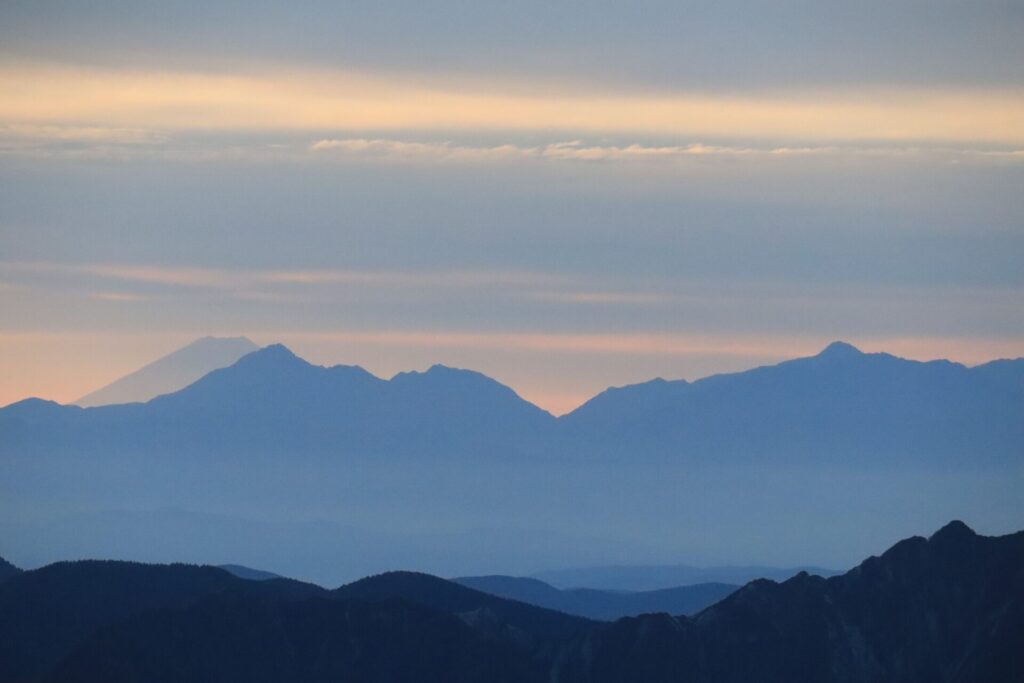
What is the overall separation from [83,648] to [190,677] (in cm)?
786

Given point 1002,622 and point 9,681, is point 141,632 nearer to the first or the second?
point 9,681

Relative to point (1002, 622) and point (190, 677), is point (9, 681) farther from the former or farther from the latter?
point (1002, 622)

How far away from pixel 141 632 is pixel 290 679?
36.8 feet

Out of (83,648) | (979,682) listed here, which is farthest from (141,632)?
(979,682)

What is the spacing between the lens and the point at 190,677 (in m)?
196

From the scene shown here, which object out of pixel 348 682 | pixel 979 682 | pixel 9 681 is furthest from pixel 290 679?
pixel 979 682

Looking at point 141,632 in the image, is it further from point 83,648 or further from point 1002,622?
point 1002,622

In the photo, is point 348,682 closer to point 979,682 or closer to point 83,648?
point 83,648

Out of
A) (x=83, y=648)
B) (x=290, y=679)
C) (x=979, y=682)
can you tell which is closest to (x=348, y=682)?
(x=290, y=679)

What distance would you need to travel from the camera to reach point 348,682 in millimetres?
199500

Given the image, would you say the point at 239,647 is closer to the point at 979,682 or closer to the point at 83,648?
the point at 83,648

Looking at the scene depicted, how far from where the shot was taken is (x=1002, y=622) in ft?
642

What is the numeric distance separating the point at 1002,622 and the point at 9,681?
71.5 m

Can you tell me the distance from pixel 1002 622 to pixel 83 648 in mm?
65382
